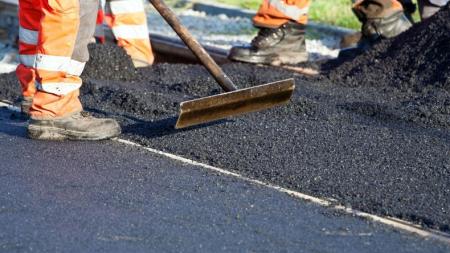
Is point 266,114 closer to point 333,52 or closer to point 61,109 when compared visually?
point 61,109

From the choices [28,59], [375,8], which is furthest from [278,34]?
[28,59]

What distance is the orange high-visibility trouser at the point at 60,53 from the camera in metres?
5.18

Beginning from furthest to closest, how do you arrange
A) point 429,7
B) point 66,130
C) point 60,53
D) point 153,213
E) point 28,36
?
point 429,7
point 28,36
point 66,130
point 60,53
point 153,213

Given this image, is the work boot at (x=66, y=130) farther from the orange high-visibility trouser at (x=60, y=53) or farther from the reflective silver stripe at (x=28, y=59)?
the reflective silver stripe at (x=28, y=59)

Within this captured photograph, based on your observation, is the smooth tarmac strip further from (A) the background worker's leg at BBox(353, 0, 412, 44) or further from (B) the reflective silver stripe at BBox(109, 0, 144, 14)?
(A) the background worker's leg at BBox(353, 0, 412, 44)

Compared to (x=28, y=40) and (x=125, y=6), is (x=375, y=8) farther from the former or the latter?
(x=28, y=40)

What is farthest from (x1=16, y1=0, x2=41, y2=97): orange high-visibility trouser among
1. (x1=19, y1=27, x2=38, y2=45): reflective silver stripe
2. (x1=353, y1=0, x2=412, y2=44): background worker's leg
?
(x1=353, y1=0, x2=412, y2=44): background worker's leg

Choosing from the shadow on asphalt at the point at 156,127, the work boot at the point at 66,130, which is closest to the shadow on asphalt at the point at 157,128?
the shadow on asphalt at the point at 156,127

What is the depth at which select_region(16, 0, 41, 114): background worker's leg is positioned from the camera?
18.8 feet

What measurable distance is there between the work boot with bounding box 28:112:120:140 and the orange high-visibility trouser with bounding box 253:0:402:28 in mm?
2790

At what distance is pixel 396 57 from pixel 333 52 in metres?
1.60

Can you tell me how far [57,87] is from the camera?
5301 millimetres

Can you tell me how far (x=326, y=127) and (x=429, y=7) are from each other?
295cm

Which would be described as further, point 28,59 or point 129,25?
point 129,25
